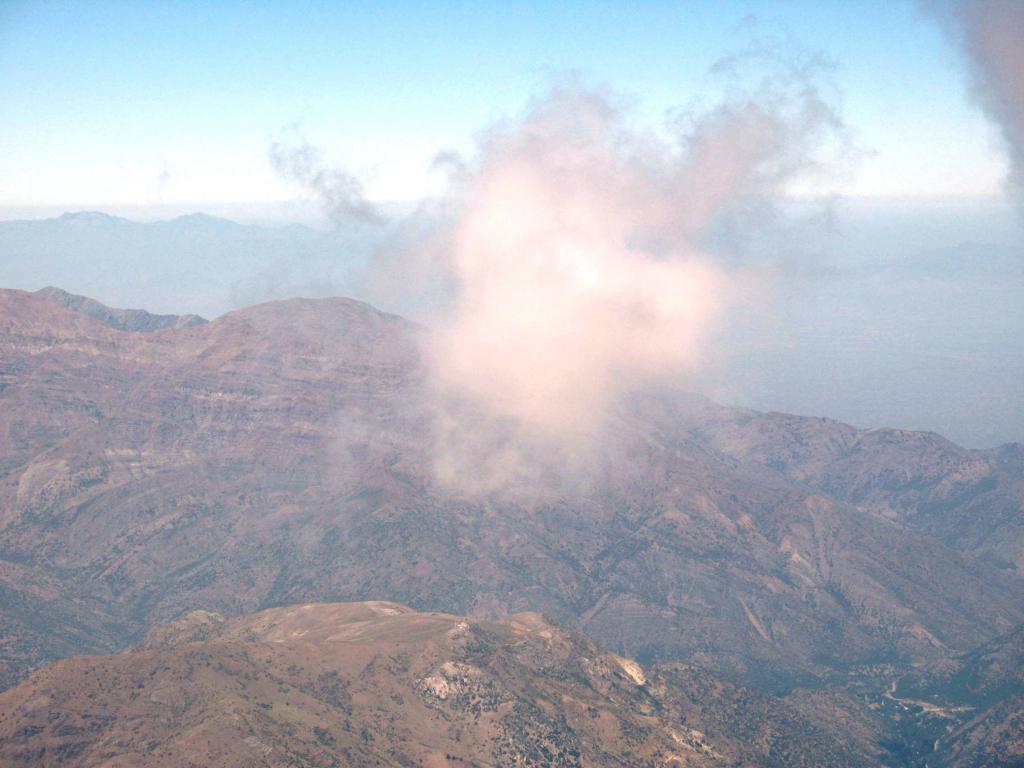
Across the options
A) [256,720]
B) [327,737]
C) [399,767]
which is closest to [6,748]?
[256,720]

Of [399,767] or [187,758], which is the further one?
[399,767]

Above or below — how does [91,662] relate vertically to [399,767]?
above

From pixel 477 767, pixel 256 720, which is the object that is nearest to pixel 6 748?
pixel 256 720

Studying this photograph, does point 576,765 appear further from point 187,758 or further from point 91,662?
point 91,662

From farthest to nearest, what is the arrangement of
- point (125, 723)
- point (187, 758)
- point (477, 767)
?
1. point (477, 767)
2. point (125, 723)
3. point (187, 758)

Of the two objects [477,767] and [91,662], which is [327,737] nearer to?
[477,767]

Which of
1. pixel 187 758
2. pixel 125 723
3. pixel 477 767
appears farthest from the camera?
pixel 477 767

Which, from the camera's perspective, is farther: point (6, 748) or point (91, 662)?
point (91, 662)

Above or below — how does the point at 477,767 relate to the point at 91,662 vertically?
below

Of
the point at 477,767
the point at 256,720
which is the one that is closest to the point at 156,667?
the point at 256,720
